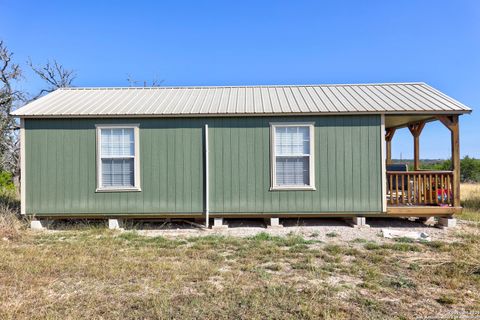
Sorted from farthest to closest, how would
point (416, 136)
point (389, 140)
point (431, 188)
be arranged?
point (389, 140), point (416, 136), point (431, 188)

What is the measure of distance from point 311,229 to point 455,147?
156 inches

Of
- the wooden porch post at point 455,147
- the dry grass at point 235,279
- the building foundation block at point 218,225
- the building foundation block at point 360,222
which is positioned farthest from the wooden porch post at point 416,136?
the building foundation block at point 218,225

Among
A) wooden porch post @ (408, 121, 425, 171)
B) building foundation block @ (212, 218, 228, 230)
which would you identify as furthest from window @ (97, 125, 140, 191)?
wooden porch post @ (408, 121, 425, 171)

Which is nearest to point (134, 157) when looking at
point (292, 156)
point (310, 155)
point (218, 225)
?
point (218, 225)

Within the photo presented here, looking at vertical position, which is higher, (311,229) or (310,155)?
(310,155)

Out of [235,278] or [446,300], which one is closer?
[446,300]

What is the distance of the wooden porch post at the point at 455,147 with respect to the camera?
723 cm

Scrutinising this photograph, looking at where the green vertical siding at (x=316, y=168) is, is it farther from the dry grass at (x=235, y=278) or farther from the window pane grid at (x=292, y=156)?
the dry grass at (x=235, y=278)

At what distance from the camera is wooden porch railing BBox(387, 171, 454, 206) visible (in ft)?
24.3

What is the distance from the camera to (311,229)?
23.6ft

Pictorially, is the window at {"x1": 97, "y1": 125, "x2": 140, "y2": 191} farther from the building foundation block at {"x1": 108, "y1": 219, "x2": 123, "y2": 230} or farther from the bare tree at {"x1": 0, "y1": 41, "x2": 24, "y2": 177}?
the bare tree at {"x1": 0, "y1": 41, "x2": 24, "y2": 177}

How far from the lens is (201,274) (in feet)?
14.0

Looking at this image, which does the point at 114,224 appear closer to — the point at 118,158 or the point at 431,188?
the point at 118,158

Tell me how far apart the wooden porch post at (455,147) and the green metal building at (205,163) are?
0.39 meters
